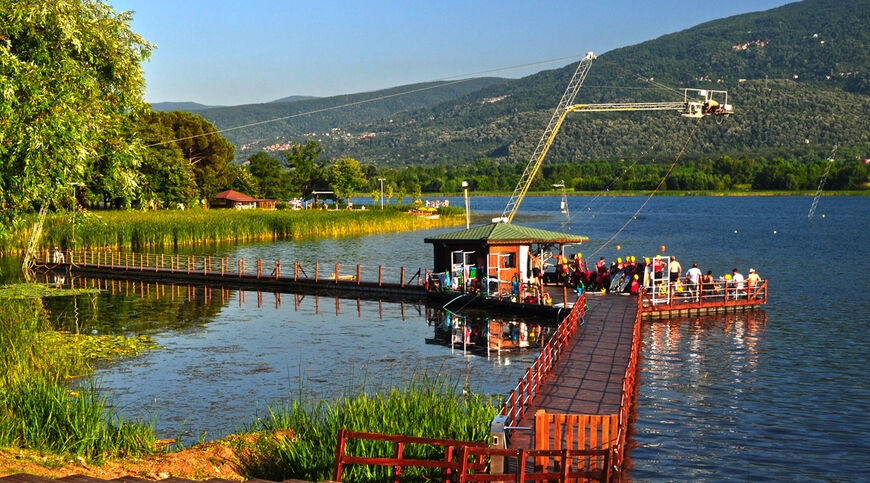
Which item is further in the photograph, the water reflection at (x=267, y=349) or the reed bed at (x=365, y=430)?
the water reflection at (x=267, y=349)

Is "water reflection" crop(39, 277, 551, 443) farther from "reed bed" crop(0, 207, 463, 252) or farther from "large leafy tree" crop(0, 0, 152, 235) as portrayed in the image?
"reed bed" crop(0, 207, 463, 252)

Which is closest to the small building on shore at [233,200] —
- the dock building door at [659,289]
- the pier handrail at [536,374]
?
the dock building door at [659,289]

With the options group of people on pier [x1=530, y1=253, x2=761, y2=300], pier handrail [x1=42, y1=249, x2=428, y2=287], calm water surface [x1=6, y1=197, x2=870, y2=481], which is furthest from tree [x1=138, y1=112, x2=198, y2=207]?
group of people on pier [x1=530, y1=253, x2=761, y2=300]

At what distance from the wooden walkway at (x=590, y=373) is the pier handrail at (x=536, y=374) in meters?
0.19

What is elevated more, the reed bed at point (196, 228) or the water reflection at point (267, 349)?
the reed bed at point (196, 228)

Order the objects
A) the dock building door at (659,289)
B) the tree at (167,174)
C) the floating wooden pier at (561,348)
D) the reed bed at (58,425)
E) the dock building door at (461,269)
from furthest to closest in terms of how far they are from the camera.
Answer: the tree at (167,174), the dock building door at (461,269), the dock building door at (659,289), the reed bed at (58,425), the floating wooden pier at (561,348)

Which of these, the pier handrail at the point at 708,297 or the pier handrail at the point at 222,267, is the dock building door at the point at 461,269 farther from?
the pier handrail at the point at 708,297

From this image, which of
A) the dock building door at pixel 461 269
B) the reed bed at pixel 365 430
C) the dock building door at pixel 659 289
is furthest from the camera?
the dock building door at pixel 461 269

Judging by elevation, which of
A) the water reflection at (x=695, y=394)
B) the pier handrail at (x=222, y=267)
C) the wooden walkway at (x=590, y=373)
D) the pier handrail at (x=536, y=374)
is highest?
the pier handrail at (x=536, y=374)

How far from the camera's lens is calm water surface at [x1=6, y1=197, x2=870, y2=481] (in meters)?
21.5

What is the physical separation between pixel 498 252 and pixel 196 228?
166 ft

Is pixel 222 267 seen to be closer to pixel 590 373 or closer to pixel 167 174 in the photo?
pixel 590 373

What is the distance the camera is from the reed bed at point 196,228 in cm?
6988

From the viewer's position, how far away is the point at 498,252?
1687 inches
